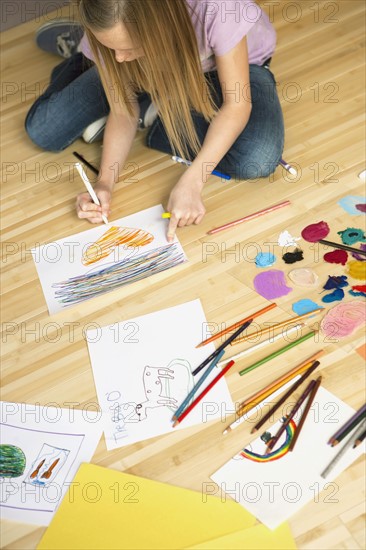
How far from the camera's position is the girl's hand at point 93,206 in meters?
1.52

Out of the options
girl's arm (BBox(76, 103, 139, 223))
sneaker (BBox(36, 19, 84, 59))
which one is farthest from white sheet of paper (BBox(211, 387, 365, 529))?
sneaker (BBox(36, 19, 84, 59))

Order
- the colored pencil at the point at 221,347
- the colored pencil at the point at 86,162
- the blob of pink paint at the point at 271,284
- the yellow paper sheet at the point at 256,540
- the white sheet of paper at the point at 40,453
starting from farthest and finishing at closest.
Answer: the colored pencil at the point at 86,162
the blob of pink paint at the point at 271,284
the colored pencil at the point at 221,347
the white sheet of paper at the point at 40,453
the yellow paper sheet at the point at 256,540

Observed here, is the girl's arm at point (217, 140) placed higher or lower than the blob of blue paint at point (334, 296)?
higher

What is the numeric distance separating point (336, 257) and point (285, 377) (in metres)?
0.30

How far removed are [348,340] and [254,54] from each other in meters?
0.79

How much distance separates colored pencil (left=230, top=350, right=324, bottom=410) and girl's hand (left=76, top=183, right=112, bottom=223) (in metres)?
0.59

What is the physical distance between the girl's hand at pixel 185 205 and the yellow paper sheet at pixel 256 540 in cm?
66

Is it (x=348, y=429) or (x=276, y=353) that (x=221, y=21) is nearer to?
(x=276, y=353)

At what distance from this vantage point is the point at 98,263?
1.43m

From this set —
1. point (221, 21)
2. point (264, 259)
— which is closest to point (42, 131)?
point (221, 21)

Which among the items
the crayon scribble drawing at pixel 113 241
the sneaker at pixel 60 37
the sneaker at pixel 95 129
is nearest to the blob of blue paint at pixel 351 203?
the crayon scribble drawing at pixel 113 241

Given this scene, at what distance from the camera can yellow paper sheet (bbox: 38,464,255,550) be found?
3.33 ft

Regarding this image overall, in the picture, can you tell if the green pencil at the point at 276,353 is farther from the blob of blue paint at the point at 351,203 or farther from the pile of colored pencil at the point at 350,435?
the blob of blue paint at the point at 351,203

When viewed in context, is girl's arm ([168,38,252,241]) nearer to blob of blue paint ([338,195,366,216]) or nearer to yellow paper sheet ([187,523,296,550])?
blob of blue paint ([338,195,366,216])
